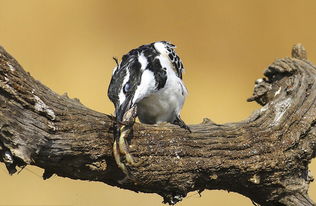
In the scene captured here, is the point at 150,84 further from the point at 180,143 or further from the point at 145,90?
the point at 180,143

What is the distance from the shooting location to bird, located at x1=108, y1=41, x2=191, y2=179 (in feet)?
6.79

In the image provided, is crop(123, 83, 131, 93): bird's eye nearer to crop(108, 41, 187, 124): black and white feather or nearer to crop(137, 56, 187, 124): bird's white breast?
crop(108, 41, 187, 124): black and white feather

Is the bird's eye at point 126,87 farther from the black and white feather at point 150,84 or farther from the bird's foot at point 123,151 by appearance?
the bird's foot at point 123,151

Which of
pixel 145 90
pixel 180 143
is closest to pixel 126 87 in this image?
pixel 145 90

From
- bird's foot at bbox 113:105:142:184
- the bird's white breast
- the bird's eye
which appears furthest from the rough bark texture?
the bird's white breast

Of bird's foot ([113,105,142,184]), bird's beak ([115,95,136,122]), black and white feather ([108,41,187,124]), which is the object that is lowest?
bird's foot ([113,105,142,184])

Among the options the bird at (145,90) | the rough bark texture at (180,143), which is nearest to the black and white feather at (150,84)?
the bird at (145,90)

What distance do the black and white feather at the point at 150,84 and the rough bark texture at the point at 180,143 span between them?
0.45 feet

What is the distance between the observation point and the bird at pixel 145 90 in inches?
81.5

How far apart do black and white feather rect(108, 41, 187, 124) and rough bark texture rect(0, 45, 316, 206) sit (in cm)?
14

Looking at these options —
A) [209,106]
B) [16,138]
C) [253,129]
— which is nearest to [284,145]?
[253,129]

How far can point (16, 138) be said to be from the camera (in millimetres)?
1846

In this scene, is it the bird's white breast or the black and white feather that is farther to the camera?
the bird's white breast

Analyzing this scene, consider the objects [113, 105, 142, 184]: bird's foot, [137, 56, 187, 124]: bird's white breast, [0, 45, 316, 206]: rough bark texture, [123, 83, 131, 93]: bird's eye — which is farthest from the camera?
[137, 56, 187, 124]: bird's white breast
